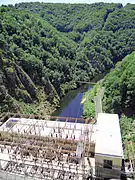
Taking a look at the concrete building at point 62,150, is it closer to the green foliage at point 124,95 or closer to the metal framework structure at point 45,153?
the metal framework structure at point 45,153

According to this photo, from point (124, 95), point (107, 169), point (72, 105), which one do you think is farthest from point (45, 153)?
point (72, 105)

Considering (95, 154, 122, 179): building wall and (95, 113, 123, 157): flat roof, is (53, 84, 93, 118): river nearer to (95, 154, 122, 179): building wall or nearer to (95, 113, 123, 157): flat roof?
(95, 113, 123, 157): flat roof

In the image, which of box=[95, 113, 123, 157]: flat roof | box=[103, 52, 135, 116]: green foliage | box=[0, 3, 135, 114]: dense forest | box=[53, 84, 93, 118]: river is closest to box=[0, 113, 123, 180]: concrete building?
box=[95, 113, 123, 157]: flat roof

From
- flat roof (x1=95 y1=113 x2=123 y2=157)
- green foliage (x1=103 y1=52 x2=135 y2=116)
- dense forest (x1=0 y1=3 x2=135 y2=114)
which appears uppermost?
dense forest (x1=0 y1=3 x2=135 y2=114)

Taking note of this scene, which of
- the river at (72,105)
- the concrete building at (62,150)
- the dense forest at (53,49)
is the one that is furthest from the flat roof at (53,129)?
the river at (72,105)

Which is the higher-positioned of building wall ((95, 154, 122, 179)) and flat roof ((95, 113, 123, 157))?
flat roof ((95, 113, 123, 157))

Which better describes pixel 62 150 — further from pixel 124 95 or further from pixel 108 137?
pixel 124 95

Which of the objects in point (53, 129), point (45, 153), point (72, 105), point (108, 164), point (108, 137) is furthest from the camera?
point (72, 105)
